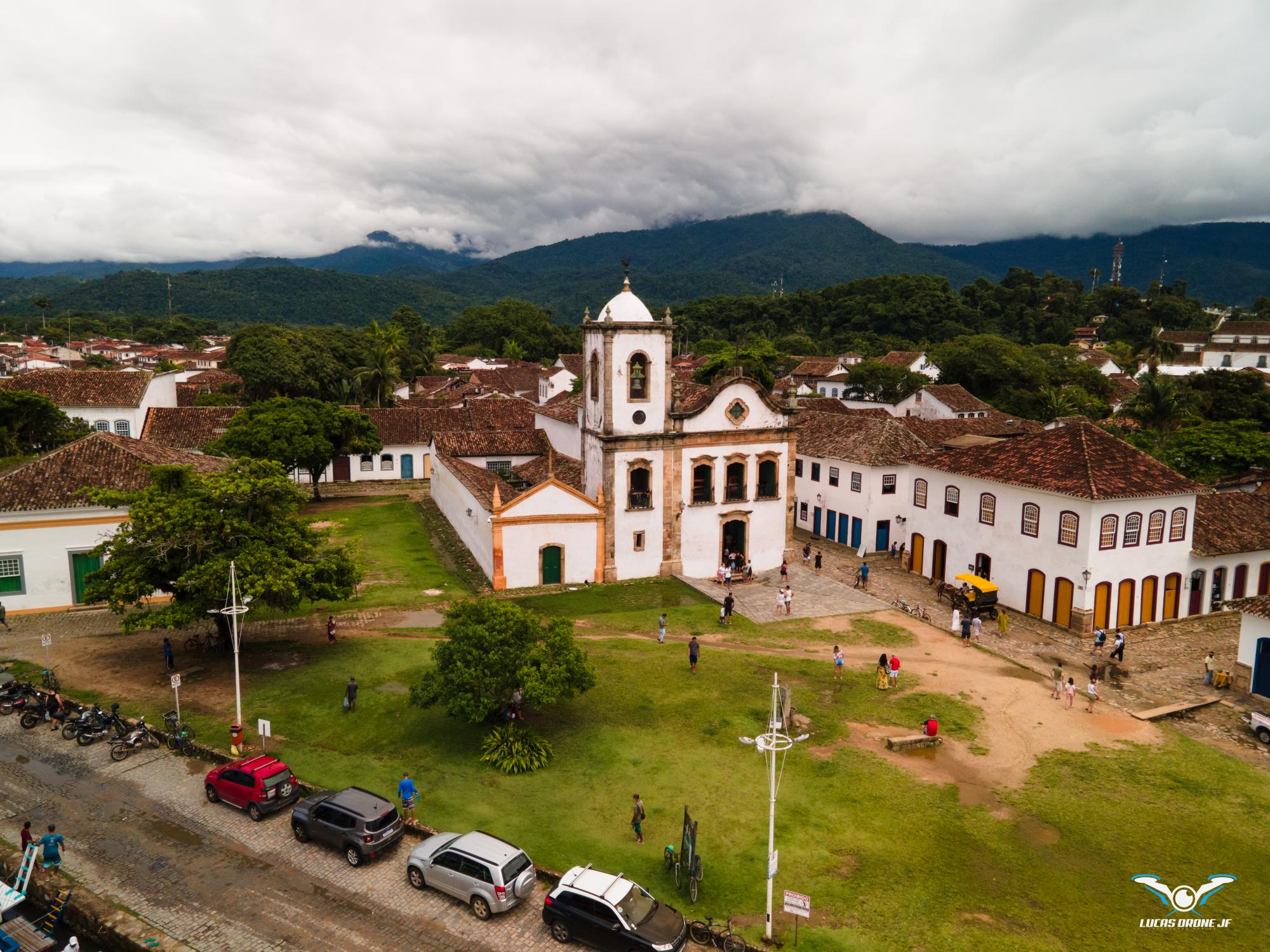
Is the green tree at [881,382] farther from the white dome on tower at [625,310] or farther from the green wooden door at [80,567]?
the green wooden door at [80,567]

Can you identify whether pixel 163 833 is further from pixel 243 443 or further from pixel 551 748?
pixel 243 443

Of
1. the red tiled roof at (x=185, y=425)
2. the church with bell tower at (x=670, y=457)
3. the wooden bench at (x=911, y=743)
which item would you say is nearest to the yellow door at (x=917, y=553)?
the church with bell tower at (x=670, y=457)

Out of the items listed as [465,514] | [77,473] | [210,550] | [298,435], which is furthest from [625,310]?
[77,473]

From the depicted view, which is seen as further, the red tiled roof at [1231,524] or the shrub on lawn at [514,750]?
the red tiled roof at [1231,524]

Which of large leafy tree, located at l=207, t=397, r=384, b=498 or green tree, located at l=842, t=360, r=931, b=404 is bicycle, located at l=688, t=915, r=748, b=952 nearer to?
large leafy tree, located at l=207, t=397, r=384, b=498

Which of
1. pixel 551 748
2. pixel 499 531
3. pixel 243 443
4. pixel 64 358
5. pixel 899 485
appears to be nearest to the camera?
pixel 551 748

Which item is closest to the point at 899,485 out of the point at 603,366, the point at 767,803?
the point at 603,366

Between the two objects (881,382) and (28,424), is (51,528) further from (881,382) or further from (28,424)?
(881,382)
